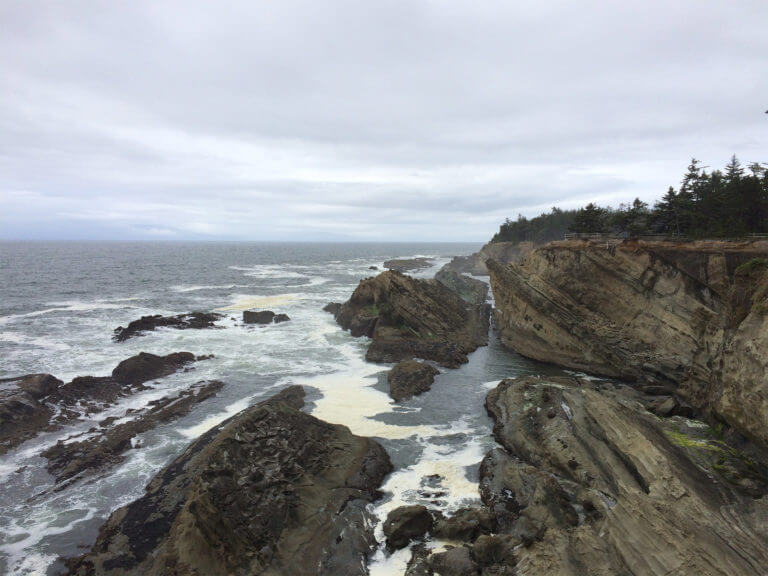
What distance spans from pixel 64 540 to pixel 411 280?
33.2 m

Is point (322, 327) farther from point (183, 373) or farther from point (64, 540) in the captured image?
point (64, 540)

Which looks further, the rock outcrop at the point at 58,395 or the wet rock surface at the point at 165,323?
the wet rock surface at the point at 165,323

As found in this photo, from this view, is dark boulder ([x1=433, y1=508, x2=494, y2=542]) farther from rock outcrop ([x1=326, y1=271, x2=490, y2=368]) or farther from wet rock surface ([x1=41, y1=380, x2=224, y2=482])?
rock outcrop ([x1=326, y1=271, x2=490, y2=368])

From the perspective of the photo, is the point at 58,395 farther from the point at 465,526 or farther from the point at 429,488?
the point at 465,526

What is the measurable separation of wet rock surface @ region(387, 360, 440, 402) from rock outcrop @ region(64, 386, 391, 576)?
796cm

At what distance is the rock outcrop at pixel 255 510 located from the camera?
11023 mm

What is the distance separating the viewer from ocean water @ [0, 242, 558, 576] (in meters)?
14.3

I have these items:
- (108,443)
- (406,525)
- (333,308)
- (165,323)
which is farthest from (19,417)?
(333,308)

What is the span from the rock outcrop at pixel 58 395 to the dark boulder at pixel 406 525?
1850cm

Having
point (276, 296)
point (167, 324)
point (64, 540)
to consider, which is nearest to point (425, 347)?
point (64, 540)

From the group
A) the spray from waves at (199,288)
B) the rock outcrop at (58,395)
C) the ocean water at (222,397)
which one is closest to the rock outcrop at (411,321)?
the ocean water at (222,397)

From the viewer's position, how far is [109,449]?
18141mm

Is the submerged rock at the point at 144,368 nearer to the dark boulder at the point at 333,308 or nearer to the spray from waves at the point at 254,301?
the dark boulder at the point at 333,308

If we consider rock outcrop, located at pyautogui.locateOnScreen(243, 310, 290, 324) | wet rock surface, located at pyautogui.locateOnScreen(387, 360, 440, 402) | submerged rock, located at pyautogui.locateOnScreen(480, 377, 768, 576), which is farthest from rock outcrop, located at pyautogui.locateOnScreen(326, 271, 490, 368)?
submerged rock, located at pyautogui.locateOnScreen(480, 377, 768, 576)
